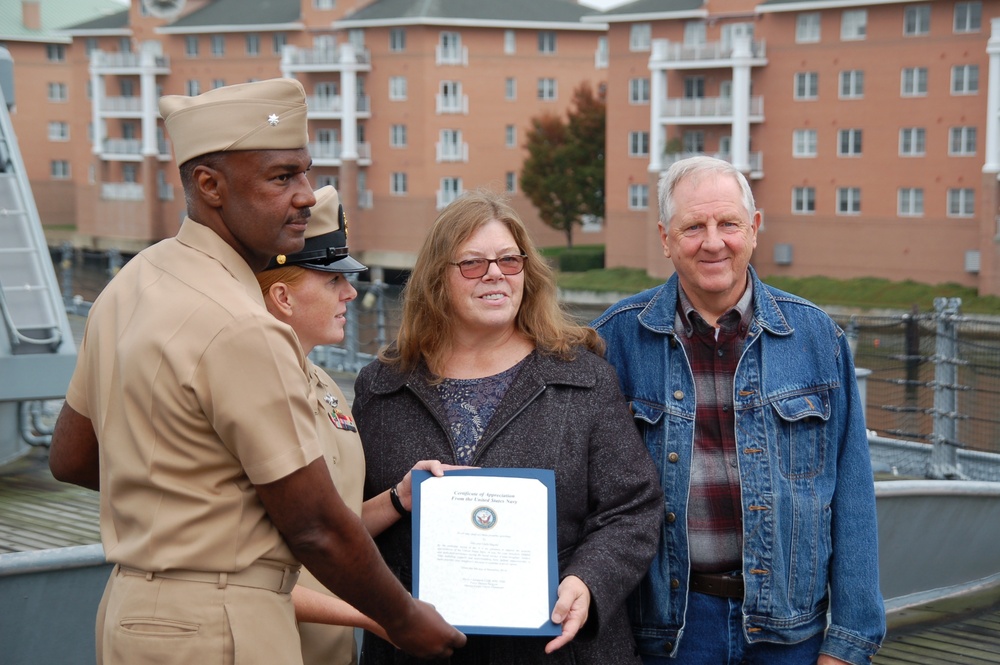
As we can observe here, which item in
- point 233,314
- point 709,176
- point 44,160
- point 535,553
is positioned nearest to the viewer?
point 233,314

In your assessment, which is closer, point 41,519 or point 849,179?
point 41,519

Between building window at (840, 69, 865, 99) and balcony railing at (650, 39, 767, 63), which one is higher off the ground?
balcony railing at (650, 39, 767, 63)

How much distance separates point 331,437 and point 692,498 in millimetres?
947

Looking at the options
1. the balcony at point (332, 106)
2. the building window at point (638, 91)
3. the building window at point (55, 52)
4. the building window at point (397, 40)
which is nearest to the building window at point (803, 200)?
the building window at point (638, 91)

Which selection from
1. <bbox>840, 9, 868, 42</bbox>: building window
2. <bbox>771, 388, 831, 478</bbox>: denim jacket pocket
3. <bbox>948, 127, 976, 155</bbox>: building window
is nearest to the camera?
<bbox>771, 388, 831, 478</bbox>: denim jacket pocket

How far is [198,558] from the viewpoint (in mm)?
2348

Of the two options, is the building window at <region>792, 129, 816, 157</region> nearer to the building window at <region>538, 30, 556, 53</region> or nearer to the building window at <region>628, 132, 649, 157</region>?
the building window at <region>628, 132, 649, 157</region>

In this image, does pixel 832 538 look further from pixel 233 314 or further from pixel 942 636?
pixel 942 636

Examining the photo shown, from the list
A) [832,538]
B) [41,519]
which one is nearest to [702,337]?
[832,538]

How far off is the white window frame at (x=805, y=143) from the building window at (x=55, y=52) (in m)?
48.8

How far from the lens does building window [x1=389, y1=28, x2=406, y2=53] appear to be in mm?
57594

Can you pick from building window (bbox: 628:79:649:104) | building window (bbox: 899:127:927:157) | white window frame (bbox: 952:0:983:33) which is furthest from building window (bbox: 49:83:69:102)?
white window frame (bbox: 952:0:983:33)

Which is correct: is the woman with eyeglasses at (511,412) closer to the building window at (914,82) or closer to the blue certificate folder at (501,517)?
the blue certificate folder at (501,517)

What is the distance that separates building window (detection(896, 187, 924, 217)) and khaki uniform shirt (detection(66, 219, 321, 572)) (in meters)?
44.0
